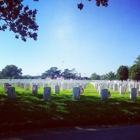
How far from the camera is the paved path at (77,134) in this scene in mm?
5400

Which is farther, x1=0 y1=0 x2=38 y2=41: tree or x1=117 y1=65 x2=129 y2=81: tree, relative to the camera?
x1=117 y1=65 x2=129 y2=81: tree

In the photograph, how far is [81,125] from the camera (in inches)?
280

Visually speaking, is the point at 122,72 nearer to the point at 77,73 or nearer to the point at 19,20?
the point at 19,20

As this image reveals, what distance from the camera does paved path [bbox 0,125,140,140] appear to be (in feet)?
17.7

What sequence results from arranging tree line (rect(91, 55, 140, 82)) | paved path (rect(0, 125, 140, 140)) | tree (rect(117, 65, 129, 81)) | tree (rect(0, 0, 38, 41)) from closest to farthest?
paved path (rect(0, 125, 140, 140)) → tree (rect(0, 0, 38, 41)) → tree line (rect(91, 55, 140, 82)) → tree (rect(117, 65, 129, 81))

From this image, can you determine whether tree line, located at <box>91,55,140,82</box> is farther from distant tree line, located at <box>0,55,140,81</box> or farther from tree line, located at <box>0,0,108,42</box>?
tree line, located at <box>0,0,108,42</box>

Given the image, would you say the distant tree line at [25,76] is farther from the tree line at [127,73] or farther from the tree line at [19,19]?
the tree line at [19,19]

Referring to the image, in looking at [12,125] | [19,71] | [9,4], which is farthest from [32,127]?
[19,71]

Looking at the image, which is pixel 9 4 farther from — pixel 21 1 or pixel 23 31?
pixel 23 31

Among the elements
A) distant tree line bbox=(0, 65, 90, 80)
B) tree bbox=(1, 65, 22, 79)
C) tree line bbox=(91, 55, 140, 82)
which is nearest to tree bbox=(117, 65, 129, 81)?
tree line bbox=(91, 55, 140, 82)

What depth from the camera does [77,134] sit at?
5797mm

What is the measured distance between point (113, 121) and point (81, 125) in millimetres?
1634

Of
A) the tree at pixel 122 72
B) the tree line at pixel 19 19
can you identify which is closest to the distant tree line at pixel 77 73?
the tree at pixel 122 72

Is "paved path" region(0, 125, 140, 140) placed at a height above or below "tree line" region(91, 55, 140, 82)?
below
